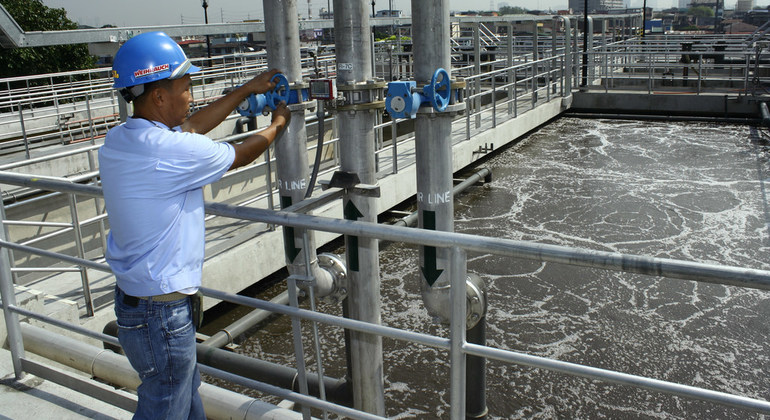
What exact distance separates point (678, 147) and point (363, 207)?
39.1 feet

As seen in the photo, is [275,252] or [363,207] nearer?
[363,207]

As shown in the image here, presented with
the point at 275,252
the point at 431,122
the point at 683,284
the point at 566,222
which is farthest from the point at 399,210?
the point at 431,122

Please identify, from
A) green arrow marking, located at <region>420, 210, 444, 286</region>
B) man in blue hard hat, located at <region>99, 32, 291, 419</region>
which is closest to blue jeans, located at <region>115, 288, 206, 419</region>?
man in blue hard hat, located at <region>99, 32, 291, 419</region>

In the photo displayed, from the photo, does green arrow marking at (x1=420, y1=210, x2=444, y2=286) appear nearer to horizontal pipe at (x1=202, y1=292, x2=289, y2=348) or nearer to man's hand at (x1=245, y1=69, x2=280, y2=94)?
man's hand at (x1=245, y1=69, x2=280, y2=94)

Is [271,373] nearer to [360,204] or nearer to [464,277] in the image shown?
[360,204]

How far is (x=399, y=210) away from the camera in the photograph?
10180mm

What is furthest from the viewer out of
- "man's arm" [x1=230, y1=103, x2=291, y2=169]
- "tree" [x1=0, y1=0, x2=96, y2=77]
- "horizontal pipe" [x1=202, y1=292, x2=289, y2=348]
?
"tree" [x1=0, y1=0, x2=96, y2=77]

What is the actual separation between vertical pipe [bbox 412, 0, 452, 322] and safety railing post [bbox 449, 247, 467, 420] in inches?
53.8

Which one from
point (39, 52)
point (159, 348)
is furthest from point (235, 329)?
point (39, 52)

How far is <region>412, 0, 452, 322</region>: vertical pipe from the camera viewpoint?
3.41 metres

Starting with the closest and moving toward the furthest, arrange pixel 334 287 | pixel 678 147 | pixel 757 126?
pixel 334 287 < pixel 678 147 < pixel 757 126

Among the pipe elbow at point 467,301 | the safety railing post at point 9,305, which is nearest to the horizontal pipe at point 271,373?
the pipe elbow at point 467,301

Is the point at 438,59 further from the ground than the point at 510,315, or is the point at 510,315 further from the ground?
the point at 438,59

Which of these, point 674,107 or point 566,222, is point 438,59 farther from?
point 674,107
